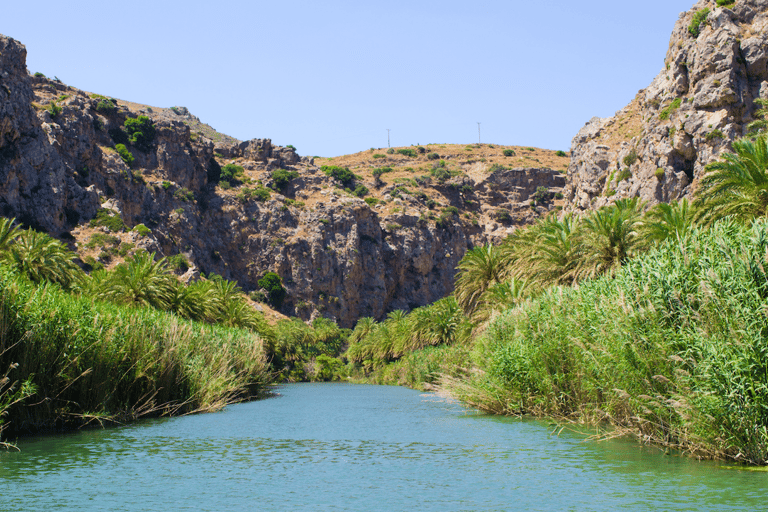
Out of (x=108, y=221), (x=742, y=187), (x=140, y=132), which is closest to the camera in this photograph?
(x=742, y=187)

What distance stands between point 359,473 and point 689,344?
8475 millimetres

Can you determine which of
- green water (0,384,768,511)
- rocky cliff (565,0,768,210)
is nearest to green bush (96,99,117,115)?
rocky cliff (565,0,768,210)

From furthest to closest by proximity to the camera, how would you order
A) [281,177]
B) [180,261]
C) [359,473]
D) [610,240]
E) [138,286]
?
[281,177], [180,261], [138,286], [610,240], [359,473]

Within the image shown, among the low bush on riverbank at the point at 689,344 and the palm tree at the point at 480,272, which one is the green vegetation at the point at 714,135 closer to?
the palm tree at the point at 480,272

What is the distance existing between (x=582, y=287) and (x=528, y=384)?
5.23 m

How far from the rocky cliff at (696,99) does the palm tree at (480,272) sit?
769 inches

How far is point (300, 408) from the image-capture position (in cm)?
3872

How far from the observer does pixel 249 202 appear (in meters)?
123

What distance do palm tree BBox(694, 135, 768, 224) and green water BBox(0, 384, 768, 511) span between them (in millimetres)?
11328

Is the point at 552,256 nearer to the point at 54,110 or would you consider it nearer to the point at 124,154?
the point at 54,110

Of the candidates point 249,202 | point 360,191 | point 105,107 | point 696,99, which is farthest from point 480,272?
point 360,191

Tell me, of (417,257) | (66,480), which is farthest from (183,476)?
(417,257)

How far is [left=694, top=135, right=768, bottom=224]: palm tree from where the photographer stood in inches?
970

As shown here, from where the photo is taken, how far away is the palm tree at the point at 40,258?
3906 cm
